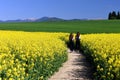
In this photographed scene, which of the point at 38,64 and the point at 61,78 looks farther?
the point at 61,78

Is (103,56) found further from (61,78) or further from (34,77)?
(34,77)

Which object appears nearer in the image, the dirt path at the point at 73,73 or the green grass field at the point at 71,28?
the dirt path at the point at 73,73

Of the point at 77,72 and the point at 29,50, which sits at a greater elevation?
the point at 29,50

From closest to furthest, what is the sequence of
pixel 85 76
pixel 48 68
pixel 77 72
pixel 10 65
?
pixel 10 65
pixel 48 68
pixel 85 76
pixel 77 72

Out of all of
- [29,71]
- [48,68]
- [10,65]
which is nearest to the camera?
[10,65]

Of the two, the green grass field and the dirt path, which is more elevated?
the dirt path

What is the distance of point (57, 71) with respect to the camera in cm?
1661

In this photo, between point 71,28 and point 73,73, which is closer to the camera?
point 73,73

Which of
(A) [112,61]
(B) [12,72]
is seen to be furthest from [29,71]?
(A) [112,61]

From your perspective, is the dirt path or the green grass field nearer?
the dirt path

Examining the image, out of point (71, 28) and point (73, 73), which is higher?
point (73, 73)

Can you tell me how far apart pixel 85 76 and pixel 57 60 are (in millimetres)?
2165

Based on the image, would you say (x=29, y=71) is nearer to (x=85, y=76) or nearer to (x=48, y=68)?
(x=48, y=68)

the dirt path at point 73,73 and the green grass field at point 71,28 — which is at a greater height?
the dirt path at point 73,73
